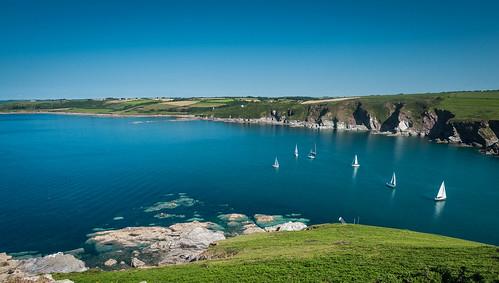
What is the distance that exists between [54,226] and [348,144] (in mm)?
153419

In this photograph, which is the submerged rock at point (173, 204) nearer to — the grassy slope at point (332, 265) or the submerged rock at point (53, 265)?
the submerged rock at point (53, 265)

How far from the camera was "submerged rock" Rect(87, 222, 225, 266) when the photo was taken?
52.6 metres

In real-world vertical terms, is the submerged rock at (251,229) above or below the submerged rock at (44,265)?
below

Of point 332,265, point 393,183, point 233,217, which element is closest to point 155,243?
point 233,217

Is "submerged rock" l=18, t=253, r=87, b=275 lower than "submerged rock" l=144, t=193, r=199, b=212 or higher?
higher

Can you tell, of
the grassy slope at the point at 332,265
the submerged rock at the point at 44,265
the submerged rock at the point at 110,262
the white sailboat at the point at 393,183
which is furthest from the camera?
the white sailboat at the point at 393,183

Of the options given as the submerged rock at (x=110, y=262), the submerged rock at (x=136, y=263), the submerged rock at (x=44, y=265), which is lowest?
the submerged rock at (x=110, y=262)

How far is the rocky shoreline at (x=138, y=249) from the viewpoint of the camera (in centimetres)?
4753

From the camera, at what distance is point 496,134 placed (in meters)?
174

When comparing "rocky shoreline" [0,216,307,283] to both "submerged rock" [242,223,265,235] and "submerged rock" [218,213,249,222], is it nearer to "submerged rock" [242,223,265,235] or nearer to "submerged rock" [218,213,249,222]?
"submerged rock" [242,223,265,235]

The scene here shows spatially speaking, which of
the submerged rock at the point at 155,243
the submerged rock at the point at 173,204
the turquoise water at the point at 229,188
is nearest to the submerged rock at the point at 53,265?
the submerged rock at the point at 155,243

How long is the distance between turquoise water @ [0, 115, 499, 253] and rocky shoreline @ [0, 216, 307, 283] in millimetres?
5310

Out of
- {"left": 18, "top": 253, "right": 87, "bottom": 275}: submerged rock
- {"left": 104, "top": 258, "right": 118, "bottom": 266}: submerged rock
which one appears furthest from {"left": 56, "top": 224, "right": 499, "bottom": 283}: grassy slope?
{"left": 104, "top": 258, "right": 118, "bottom": 266}: submerged rock

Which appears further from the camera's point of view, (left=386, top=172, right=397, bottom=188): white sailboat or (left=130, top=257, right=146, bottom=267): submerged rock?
(left=386, top=172, right=397, bottom=188): white sailboat
